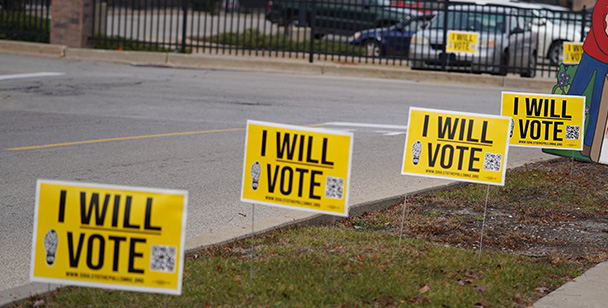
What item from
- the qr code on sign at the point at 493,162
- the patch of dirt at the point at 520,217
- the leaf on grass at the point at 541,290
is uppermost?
the qr code on sign at the point at 493,162

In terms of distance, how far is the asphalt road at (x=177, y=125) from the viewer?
7645 mm

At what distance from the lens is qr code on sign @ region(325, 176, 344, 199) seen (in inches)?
192

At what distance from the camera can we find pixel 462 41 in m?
20.0

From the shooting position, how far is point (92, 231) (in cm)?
407

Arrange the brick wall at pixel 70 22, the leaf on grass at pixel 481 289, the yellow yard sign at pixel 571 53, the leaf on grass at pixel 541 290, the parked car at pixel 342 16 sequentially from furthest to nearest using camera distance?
the brick wall at pixel 70 22, the parked car at pixel 342 16, the yellow yard sign at pixel 571 53, the leaf on grass at pixel 541 290, the leaf on grass at pixel 481 289

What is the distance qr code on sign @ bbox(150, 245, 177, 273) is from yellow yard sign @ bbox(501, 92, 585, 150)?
4.36 metres

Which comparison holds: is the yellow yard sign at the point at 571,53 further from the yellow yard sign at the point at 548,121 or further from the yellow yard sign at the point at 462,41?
the yellow yard sign at the point at 548,121

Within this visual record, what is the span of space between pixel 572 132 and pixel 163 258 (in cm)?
478

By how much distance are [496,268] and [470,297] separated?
27.0 inches

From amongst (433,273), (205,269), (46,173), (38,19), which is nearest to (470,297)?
(433,273)

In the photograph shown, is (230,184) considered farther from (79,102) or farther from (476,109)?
(476,109)

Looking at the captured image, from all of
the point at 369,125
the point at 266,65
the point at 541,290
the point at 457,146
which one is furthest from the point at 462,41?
the point at 541,290

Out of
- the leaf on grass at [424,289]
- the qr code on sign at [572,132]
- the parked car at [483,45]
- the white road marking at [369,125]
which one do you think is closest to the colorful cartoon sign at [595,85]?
the qr code on sign at [572,132]

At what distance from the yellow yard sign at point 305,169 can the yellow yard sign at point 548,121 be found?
10.4 feet
